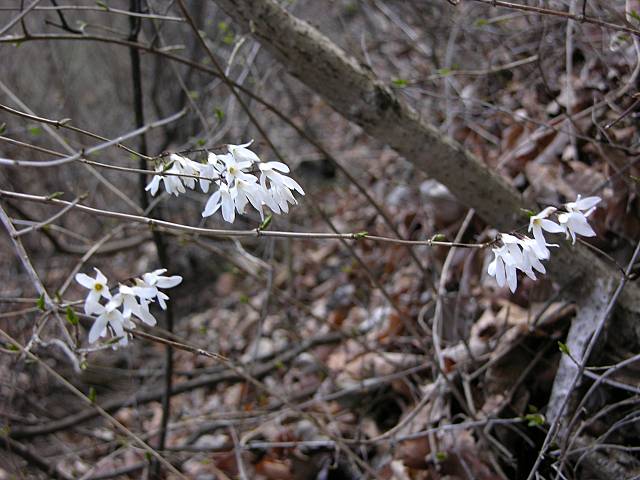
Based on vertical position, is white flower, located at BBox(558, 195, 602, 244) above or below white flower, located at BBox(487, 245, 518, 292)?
above

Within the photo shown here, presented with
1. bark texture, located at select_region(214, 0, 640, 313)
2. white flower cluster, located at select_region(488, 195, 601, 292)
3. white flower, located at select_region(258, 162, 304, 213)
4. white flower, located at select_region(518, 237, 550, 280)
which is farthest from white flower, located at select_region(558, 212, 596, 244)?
white flower, located at select_region(258, 162, 304, 213)

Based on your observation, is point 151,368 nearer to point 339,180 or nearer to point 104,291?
point 339,180

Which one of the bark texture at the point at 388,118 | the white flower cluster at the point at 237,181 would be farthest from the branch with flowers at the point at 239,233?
the bark texture at the point at 388,118

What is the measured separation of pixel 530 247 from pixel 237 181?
76 centimetres

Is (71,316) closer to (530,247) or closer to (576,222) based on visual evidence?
(530,247)

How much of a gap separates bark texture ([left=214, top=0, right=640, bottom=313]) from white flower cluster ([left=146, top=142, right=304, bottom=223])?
52cm

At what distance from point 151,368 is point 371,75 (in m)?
2.95

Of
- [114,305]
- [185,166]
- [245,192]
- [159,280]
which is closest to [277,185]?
[245,192]

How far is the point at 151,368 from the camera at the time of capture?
Answer: 13.4ft

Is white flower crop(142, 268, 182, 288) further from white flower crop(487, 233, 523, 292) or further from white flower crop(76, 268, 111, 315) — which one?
white flower crop(487, 233, 523, 292)

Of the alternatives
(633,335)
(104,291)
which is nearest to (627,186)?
(633,335)

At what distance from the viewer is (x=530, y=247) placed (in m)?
1.39

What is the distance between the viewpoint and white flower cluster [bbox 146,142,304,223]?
146 centimetres

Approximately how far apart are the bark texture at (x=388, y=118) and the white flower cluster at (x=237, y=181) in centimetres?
52
